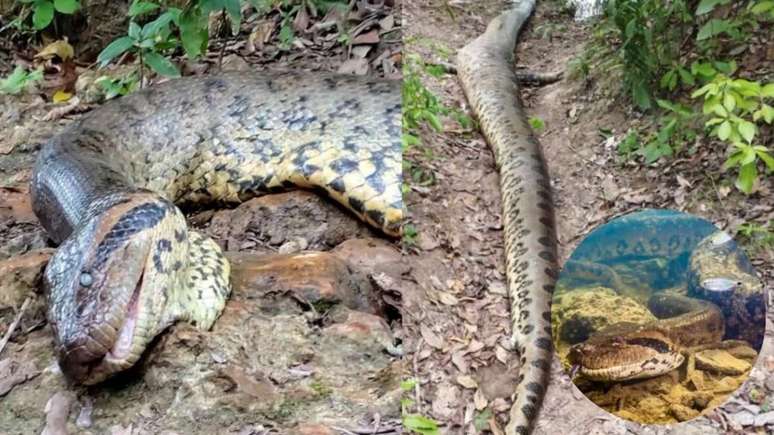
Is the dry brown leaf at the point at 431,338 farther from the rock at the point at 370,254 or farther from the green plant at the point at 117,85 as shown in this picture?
the green plant at the point at 117,85

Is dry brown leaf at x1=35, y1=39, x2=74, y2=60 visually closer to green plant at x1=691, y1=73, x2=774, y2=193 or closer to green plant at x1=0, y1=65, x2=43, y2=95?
green plant at x1=0, y1=65, x2=43, y2=95

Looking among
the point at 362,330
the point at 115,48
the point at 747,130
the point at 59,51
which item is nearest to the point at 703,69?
the point at 747,130

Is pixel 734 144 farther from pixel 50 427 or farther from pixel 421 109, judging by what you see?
pixel 50 427

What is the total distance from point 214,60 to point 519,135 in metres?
2.11

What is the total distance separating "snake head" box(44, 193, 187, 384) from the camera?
5.09ft

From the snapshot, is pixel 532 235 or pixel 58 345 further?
pixel 58 345

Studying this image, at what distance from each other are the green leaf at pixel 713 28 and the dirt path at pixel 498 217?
158mm

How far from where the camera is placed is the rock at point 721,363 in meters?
1.10

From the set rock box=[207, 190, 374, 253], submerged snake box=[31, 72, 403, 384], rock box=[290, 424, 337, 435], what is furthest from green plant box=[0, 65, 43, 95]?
rock box=[290, 424, 337, 435]

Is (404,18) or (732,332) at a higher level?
(404,18)

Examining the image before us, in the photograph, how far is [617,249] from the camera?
1165 mm

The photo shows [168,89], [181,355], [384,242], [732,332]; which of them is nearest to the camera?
[732,332]

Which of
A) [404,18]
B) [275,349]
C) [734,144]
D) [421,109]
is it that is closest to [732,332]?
[734,144]

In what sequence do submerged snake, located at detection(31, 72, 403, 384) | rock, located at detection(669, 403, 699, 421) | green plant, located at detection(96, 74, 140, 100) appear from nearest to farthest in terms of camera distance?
rock, located at detection(669, 403, 699, 421) → submerged snake, located at detection(31, 72, 403, 384) → green plant, located at detection(96, 74, 140, 100)
